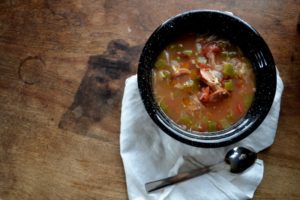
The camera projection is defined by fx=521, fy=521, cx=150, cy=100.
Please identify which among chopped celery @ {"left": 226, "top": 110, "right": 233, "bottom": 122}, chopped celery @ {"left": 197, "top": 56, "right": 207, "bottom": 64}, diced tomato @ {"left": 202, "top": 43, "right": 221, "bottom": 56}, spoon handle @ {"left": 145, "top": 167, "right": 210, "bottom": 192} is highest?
diced tomato @ {"left": 202, "top": 43, "right": 221, "bottom": 56}

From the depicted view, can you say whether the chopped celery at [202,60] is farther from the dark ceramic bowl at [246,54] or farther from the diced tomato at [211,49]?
the dark ceramic bowl at [246,54]

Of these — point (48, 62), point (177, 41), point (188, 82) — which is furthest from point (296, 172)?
point (48, 62)

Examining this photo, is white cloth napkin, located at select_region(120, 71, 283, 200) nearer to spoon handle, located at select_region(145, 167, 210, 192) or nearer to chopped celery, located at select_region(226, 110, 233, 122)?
spoon handle, located at select_region(145, 167, 210, 192)

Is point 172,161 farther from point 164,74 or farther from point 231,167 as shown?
point 164,74

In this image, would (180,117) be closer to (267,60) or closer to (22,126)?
(267,60)

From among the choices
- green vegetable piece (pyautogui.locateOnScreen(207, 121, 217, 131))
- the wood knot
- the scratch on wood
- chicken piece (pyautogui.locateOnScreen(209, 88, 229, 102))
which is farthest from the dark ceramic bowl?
the wood knot

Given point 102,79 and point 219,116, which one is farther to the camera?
point 102,79
